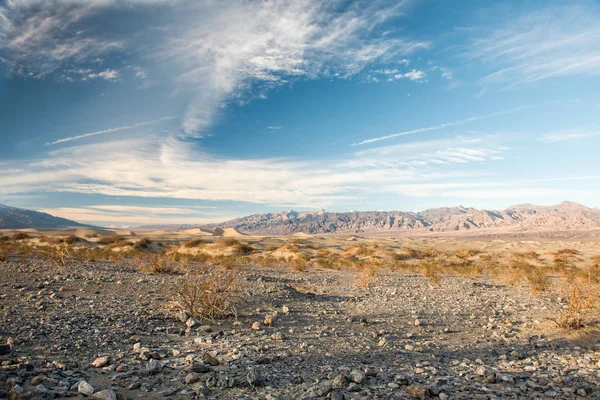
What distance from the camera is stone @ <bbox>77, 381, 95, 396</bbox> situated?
4.25 meters

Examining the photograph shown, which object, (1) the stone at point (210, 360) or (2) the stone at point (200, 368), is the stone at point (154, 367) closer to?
(2) the stone at point (200, 368)

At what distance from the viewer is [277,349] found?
22.0 feet

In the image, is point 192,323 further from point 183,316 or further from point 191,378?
point 191,378

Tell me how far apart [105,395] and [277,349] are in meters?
3.19

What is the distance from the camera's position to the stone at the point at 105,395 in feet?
13.6

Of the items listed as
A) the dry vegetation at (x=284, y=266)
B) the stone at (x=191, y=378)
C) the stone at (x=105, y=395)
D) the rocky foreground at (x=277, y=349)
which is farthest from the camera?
the dry vegetation at (x=284, y=266)

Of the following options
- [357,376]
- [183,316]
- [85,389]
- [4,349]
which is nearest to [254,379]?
[357,376]

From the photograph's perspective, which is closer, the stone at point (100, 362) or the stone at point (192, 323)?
the stone at point (100, 362)

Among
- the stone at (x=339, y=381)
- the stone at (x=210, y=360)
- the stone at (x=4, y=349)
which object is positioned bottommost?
the stone at (x=210, y=360)

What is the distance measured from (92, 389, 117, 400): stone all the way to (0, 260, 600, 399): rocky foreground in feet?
0.04

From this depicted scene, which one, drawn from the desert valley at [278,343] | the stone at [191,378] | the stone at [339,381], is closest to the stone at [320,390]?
the desert valley at [278,343]

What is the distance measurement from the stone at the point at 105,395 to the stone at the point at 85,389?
8cm

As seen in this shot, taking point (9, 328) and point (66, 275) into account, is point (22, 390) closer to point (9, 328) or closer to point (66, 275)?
point (9, 328)

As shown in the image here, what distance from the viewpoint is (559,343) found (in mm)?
7781
